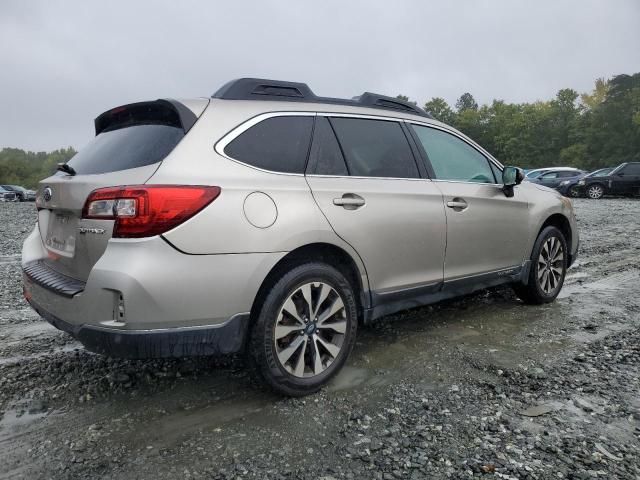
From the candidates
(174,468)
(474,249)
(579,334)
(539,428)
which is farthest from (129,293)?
(579,334)

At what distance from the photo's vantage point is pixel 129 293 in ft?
7.47

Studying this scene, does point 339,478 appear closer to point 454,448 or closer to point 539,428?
point 454,448

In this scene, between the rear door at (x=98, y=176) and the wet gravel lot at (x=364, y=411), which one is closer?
the wet gravel lot at (x=364, y=411)

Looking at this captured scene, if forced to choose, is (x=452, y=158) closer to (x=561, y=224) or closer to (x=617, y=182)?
(x=561, y=224)

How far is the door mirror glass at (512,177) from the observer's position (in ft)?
13.7

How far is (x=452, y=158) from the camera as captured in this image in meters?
4.01

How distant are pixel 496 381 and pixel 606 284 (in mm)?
3362

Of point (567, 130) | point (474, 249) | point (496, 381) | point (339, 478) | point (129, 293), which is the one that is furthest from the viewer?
point (567, 130)

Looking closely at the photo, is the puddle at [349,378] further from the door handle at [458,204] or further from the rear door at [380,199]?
the door handle at [458,204]

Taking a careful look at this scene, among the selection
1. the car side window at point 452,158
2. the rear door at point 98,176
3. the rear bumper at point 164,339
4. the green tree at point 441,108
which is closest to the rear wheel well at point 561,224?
the car side window at point 452,158

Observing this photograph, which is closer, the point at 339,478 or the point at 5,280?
the point at 339,478

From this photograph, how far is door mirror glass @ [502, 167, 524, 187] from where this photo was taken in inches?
165

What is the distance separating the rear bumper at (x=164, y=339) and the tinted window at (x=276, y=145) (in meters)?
0.86

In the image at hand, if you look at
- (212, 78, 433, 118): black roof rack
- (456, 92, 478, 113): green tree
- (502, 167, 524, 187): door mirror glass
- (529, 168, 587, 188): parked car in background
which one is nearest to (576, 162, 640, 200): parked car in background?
(529, 168, 587, 188): parked car in background
